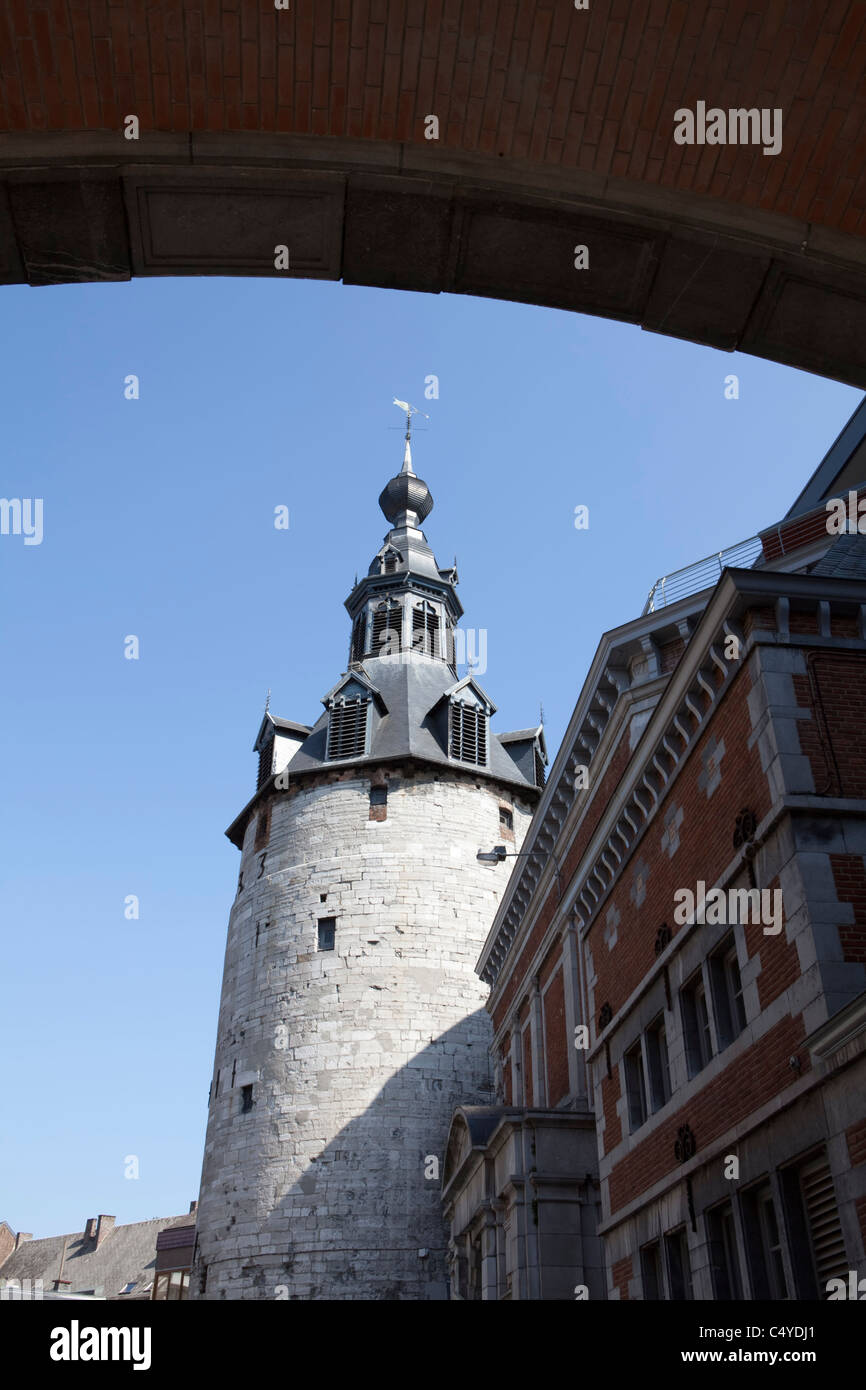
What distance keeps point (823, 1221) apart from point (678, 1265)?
13.3 ft

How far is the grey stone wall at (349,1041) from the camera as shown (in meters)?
28.4

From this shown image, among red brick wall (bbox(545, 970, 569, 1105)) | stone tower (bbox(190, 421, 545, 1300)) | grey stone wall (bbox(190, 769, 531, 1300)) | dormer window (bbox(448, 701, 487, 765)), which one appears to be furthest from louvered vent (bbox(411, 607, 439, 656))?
red brick wall (bbox(545, 970, 569, 1105))

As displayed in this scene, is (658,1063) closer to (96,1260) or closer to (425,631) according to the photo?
(425,631)

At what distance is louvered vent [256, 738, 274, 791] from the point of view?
38.3m

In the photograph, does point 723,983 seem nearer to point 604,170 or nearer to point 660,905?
point 660,905

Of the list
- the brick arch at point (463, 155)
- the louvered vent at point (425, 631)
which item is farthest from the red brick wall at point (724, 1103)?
the louvered vent at point (425, 631)

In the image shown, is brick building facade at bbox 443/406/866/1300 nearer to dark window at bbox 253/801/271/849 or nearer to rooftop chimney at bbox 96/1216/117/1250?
dark window at bbox 253/801/271/849

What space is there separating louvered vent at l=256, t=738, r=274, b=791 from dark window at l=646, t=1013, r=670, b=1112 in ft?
81.5

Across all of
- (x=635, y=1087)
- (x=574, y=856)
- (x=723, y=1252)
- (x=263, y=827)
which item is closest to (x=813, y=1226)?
(x=723, y=1252)

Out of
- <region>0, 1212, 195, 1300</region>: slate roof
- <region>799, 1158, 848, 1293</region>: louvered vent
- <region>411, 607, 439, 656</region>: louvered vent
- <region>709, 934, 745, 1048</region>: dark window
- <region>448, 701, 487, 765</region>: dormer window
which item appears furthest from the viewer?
<region>0, 1212, 195, 1300</region>: slate roof

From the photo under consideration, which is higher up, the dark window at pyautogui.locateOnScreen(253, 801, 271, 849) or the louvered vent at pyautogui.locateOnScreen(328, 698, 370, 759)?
the louvered vent at pyautogui.locateOnScreen(328, 698, 370, 759)

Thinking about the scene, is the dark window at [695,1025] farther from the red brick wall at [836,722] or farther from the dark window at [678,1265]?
the red brick wall at [836,722]

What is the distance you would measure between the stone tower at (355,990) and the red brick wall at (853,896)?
21173 millimetres

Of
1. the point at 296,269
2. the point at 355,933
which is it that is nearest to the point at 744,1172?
the point at 296,269
